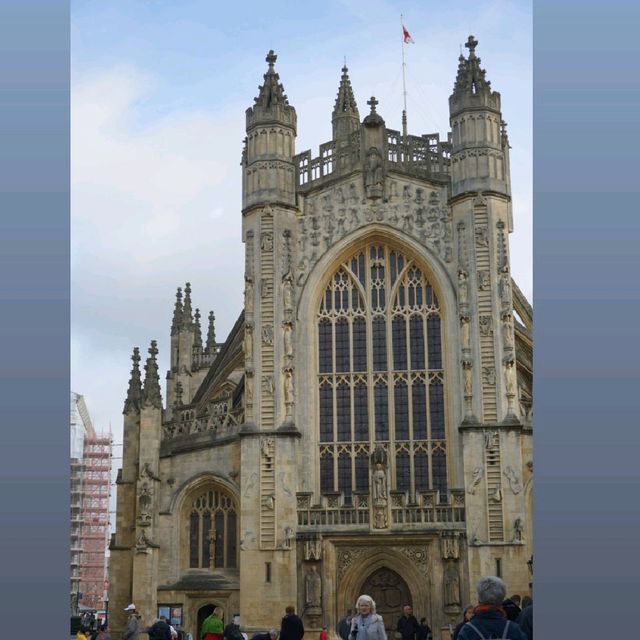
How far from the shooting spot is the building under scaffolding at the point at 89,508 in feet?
282

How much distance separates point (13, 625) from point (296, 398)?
1006 inches

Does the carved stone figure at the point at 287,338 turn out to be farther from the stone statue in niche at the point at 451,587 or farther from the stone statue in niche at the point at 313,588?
the stone statue in niche at the point at 451,587

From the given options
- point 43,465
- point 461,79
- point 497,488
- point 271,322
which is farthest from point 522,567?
point 43,465

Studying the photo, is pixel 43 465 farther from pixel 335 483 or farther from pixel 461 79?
pixel 461 79

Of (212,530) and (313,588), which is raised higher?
(212,530)

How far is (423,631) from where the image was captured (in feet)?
89.3

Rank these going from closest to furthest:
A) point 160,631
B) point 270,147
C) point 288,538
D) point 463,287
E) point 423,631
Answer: point 160,631 → point 423,631 → point 288,538 → point 463,287 → point 270,147

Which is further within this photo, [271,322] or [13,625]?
[271,322]

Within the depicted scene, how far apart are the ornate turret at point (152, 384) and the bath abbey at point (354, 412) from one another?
0.23 feet

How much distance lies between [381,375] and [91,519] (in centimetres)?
6368

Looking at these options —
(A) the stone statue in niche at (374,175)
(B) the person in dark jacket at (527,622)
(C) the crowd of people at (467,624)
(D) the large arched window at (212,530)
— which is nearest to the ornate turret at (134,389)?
(D) the large arched window at (212,530)

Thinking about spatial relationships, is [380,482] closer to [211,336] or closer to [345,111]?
[211,336]

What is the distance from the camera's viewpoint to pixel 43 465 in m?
6.59

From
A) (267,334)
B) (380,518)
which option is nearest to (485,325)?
(380,518)
